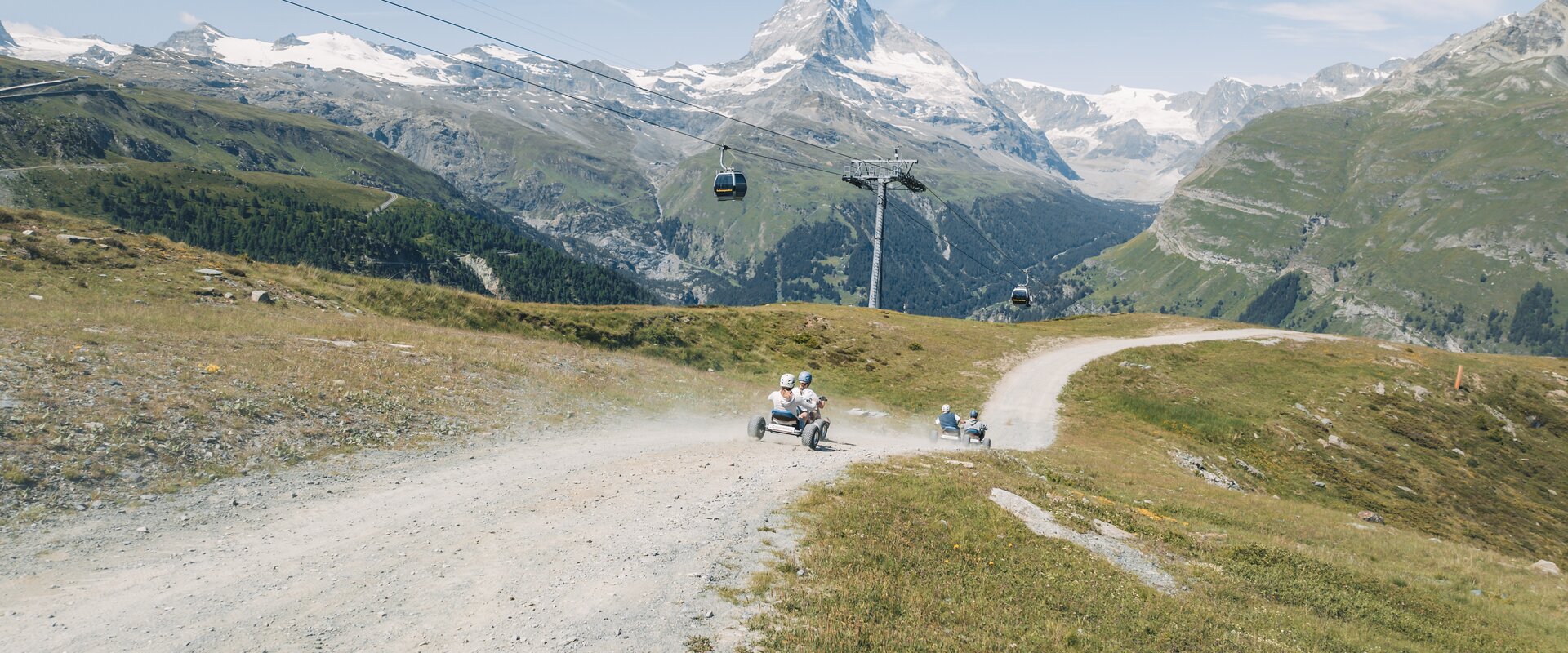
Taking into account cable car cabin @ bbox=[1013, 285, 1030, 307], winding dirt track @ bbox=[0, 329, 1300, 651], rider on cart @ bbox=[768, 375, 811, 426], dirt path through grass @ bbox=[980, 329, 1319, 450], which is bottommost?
dirt path through grass @ bbox=[980, 329, 1319, 450]

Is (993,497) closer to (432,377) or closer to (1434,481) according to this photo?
(432,377)

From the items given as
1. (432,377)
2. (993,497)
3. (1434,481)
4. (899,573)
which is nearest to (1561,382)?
(1434,481)

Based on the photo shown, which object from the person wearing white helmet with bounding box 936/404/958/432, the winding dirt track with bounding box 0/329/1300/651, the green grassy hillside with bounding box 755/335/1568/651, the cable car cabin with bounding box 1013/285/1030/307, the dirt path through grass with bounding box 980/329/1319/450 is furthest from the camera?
the cable car cabin with bounding box 1013/285/1030/307

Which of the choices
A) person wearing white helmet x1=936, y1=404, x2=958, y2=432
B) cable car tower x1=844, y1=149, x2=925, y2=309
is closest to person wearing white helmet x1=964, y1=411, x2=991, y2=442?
person wearing white helmet x1=936, y1=404, x2=958, y2=432

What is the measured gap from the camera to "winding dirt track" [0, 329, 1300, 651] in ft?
35.8

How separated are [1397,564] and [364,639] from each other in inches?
1094

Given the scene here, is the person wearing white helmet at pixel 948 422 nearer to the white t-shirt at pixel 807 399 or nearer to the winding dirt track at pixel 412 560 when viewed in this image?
the white t-shirt at pixel 807 399

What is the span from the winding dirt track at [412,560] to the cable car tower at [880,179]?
178 ft

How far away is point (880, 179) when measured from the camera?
7462 centimetres

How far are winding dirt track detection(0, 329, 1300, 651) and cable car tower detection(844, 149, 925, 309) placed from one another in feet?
178

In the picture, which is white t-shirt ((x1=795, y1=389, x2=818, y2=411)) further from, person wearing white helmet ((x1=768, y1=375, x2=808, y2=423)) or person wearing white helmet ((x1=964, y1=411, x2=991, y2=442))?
person wearing white helmet ((x1=964, y1=411, x2=991, y2=442))

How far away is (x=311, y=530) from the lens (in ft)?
49.1

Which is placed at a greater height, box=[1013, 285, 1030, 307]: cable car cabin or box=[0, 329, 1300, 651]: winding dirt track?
box=[0, 329, 1300, 651]: winding dirt track

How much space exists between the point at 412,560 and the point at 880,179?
66.1 m
